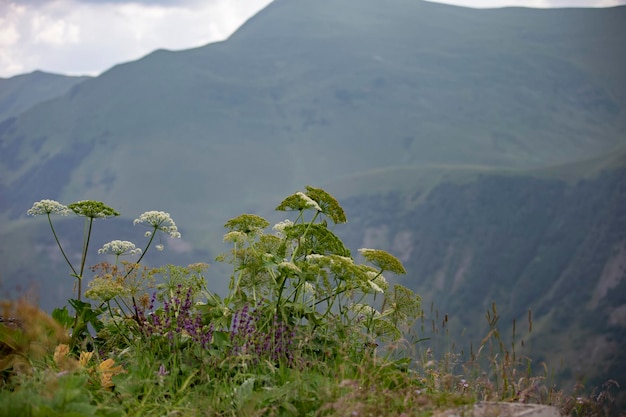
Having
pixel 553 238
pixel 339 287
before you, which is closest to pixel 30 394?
pixel 339 287

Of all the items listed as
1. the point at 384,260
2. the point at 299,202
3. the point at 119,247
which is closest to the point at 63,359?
the point at 119,247

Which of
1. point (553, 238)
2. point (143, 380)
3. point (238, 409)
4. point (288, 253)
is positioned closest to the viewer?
point (238, 409)

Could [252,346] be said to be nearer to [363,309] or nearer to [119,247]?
[363,309]

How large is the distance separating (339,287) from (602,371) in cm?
14555

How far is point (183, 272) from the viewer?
237 inches

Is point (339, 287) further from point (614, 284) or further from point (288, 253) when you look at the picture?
point (614, 284)

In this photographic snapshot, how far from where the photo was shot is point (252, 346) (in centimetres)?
539

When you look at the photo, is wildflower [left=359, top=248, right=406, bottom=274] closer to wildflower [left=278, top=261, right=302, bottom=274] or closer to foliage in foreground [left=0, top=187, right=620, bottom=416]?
foliage in foreground [left=0, top=187, right=620, bottom=416]

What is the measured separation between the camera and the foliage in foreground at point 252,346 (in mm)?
4793

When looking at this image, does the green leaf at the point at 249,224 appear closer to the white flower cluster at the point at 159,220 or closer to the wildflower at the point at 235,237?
the wildflower at the point at 235,237

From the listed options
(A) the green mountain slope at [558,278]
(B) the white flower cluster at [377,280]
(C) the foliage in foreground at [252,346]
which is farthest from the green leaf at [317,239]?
(A) the green mountain slope at [558,278]

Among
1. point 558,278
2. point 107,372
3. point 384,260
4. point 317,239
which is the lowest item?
point 558,278

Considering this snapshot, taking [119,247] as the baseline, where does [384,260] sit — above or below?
below

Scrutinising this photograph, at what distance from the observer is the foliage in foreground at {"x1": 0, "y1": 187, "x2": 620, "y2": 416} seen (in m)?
4.79
